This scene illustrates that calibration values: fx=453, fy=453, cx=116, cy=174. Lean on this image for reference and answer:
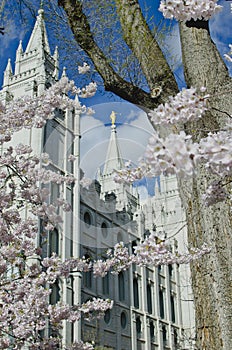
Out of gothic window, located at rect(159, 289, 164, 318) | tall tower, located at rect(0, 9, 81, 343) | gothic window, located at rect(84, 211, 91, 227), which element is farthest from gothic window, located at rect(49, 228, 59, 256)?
gothic window, located at rect(159, 289, 164, 318)

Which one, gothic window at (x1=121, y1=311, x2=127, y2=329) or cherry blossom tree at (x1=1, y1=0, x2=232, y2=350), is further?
gothic window at (x1=121, y1=311, x2=127, y2=329)

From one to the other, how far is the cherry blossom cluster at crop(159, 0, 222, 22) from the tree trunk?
64 cm

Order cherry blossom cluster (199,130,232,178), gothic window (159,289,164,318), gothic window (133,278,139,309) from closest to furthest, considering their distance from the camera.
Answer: cherry blossom cluster (199,130,232,178), gothic window (133,278,139,309), gothic window (159,289,164,318)

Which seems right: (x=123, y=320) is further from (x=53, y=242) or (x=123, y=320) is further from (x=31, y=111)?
(x=31, y=111)

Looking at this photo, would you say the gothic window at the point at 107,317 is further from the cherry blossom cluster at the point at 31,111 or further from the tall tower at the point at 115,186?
the cherry blossom cluster at the point at 31,111

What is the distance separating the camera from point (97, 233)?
29609 mm

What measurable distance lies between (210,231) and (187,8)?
1756 mm

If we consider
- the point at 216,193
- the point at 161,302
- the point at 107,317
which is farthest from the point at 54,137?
the point at 216,193

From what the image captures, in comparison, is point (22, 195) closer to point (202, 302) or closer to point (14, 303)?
point (14, 303)

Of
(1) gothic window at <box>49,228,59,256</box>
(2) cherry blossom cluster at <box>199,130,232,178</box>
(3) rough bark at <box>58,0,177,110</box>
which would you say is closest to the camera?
(2) cherry blossom cluster at <box>199,130,232,178</box>

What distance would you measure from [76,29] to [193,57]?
154cm

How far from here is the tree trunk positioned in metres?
3.47

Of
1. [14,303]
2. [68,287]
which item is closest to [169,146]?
[14,303]

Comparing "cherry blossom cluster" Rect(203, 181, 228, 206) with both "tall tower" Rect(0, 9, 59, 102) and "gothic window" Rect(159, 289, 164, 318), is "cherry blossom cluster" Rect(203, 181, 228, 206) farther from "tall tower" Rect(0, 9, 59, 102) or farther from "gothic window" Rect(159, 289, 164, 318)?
"gothic window" Rect(159, 289, 164, 318)
